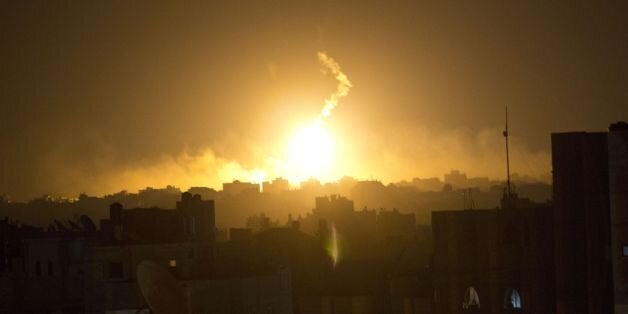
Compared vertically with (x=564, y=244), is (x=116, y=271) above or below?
below

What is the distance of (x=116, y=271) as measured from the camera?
94875mm

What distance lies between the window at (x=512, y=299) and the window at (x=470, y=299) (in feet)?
5.06

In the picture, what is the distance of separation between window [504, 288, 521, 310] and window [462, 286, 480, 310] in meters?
1.54

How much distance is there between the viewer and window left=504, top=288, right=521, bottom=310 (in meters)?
79.6

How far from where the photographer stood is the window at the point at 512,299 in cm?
7956

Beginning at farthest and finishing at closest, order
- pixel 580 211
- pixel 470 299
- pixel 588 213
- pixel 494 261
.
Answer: pixel 470 299, pixel 494 261, pixel 580 211, pixel 588 213

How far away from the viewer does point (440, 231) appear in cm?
8350

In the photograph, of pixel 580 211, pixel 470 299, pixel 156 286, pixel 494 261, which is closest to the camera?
pixel 580 211

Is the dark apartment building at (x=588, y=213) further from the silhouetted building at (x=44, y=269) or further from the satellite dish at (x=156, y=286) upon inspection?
the silhouetted building at (x=44, y=269)

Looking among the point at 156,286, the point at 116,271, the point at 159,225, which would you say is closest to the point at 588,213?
the point at 156,286

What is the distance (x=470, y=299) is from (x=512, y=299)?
8.49 ft

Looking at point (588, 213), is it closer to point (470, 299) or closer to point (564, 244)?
point (564, 244)

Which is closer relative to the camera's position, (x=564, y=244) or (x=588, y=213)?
(x=588, y=213)

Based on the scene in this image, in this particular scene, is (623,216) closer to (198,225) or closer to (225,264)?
(225,264)
